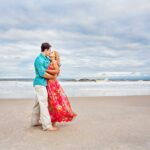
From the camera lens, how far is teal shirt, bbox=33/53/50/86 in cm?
610

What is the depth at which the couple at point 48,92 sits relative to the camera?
615 cm

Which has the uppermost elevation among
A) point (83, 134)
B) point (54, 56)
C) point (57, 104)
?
point (54, 56)

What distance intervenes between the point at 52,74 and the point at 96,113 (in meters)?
3.06

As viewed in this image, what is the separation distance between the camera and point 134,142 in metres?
5.27

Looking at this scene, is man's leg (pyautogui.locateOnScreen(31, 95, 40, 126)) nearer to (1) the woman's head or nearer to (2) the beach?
(2) the beach

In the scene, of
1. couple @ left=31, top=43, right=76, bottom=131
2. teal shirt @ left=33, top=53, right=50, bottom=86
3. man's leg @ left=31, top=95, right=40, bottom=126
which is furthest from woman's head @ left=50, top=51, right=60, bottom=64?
man's leg @ left=31, top=95, right=40, bottom=126

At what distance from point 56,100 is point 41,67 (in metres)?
0.81

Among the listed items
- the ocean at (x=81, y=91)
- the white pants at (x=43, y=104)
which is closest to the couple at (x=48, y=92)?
the white pants at (x=43, y=104)

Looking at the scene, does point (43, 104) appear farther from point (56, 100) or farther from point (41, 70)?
point (41, 70)

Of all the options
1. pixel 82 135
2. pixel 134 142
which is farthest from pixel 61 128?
pixel 134 142

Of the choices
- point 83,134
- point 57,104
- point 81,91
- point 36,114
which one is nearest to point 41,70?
point 57,104

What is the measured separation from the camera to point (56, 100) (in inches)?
250

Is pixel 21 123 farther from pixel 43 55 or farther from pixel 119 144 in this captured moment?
pixel 119 144

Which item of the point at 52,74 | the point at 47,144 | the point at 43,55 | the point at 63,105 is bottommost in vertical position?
the point at 47,144
